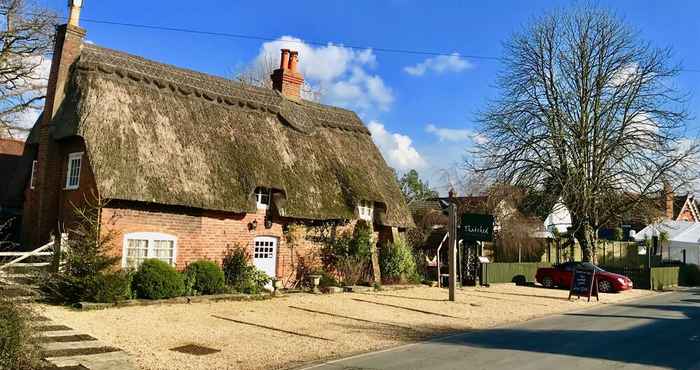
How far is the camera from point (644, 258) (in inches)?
1578

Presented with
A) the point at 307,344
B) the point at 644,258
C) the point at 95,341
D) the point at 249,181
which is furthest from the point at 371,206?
the point at 644,258

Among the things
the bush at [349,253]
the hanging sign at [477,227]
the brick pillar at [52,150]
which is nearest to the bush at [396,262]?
the bush at [349,253]

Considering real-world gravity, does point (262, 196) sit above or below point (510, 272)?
above

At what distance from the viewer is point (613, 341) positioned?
1195 cm

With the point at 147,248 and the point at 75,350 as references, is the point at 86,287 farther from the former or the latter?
the point at 75,350

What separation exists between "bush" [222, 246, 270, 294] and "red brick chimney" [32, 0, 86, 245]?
5.42 m

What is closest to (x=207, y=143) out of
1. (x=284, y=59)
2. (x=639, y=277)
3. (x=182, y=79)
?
(x=182, y=79)

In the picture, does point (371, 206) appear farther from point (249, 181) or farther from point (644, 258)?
point (644, 258)

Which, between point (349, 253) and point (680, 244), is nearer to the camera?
point (349, 253)

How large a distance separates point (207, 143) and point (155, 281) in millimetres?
5569

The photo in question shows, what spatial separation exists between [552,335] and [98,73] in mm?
14884

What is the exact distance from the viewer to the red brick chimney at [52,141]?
1739 centimetres

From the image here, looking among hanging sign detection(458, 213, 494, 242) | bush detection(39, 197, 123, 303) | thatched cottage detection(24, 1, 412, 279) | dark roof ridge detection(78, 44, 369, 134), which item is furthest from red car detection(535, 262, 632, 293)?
bush detection(39, 197, 123, 303)

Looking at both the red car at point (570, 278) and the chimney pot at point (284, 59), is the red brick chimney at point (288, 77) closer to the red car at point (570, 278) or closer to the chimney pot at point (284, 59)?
the chimney pot at point (284, 59)
